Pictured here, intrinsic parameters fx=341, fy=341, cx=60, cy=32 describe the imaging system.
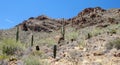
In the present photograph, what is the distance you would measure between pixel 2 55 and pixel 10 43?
272 cm

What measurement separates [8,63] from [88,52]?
5.26 metres

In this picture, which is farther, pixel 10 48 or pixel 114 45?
pixel 10 48

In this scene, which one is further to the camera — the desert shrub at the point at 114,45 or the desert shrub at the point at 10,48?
the desert shrub at the point at 10,48

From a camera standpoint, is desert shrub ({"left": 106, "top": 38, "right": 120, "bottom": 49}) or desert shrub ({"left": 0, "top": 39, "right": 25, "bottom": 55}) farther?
desert shrub ({"left": 0, "top": 39, "right": 25, "bottom": 55})

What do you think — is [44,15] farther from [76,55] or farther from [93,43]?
[76,55]

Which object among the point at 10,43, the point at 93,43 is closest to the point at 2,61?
the point at 10,43

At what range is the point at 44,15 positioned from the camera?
69.1m

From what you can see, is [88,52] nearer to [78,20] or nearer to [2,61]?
[2,61]

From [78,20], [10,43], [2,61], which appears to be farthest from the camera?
[78,20]

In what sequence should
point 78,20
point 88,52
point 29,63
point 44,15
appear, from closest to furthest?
point 29,63
point 88,52
point 78,20
point 44,15

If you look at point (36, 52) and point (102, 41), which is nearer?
point (36, 52)

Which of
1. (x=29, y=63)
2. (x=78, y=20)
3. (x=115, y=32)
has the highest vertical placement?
(x=78, y=20)

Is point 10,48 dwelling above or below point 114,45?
above

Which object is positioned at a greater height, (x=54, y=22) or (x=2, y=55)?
(x=54, y=22)
